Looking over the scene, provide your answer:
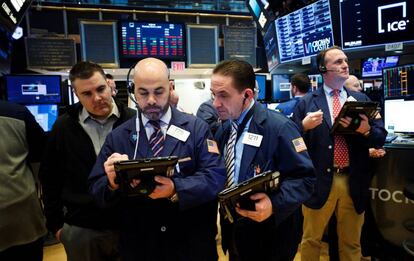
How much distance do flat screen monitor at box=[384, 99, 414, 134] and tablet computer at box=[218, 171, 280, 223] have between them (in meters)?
2.45

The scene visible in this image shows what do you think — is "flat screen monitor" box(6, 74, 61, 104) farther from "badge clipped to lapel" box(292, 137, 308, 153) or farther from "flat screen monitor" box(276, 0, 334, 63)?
"badge clipped to lapel" box(292, 137, 308, 153)

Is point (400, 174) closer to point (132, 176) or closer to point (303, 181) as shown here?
point (303, 181)

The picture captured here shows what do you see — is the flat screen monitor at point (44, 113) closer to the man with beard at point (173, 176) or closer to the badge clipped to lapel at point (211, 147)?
the man with beard at point (173, 176)

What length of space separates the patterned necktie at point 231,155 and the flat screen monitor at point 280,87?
12.2 ft

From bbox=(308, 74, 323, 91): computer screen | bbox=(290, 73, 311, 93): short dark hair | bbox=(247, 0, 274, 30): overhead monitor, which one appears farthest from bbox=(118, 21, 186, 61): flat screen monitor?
bbox=(290, 73, 311, 93): short dark hair

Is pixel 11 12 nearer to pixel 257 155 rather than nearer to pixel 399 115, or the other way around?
pixel 257 155

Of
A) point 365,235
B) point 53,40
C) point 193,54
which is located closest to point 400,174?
point 365,235

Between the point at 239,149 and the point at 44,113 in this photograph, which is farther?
the point at 44,113

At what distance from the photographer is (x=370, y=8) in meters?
3.20

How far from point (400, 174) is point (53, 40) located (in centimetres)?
496

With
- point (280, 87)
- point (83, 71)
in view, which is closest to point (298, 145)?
point (83, 71)

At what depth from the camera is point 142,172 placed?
1.26m

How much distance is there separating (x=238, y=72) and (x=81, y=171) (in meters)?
1.08

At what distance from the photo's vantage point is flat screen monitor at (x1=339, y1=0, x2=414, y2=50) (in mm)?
2951
